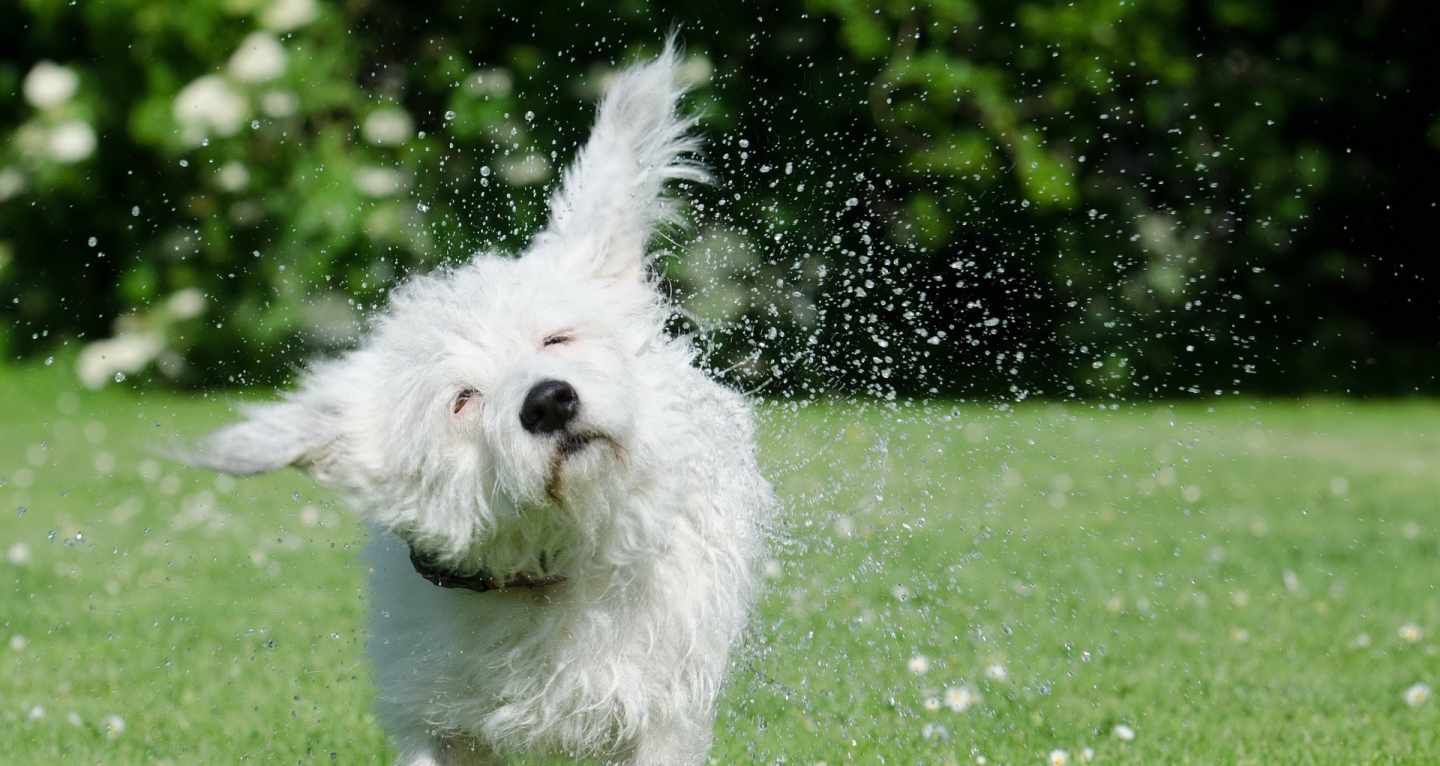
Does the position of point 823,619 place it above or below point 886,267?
above

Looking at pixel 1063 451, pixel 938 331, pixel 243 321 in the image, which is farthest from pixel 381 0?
pixel 1063 451

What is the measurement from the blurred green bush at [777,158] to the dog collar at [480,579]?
23.2ft

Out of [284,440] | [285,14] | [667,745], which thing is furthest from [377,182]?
[667,745]

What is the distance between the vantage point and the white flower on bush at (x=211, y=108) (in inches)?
427

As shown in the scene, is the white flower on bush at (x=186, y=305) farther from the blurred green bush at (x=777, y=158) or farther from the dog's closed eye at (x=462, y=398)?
the dog's closed eye at (x=462, y=398)

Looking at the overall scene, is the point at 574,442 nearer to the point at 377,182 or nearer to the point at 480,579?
the point at 480,579

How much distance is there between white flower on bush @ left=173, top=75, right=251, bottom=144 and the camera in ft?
35.6

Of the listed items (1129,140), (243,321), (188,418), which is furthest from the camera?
(1129,140)

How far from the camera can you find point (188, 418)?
9.94 m

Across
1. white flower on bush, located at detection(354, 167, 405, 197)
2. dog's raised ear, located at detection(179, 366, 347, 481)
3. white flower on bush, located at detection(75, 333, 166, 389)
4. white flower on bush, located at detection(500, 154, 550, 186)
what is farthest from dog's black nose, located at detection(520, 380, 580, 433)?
white flower on bush, located at detection(75, 333, 166, 389)

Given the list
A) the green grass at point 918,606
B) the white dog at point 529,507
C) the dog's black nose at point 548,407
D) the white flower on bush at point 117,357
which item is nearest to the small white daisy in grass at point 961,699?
the green grass at point 918,606

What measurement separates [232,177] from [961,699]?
8.15m

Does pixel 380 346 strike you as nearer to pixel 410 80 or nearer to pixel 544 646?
pixel 544 646

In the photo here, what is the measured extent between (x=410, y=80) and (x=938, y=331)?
4.36 meters
